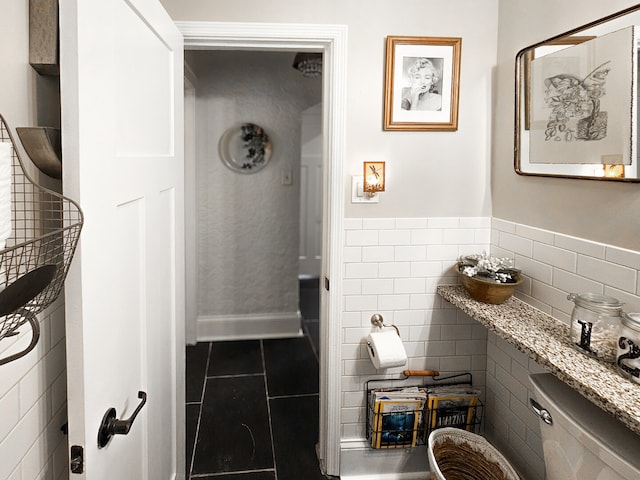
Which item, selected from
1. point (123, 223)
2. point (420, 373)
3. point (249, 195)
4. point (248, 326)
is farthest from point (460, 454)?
point (249, 195)

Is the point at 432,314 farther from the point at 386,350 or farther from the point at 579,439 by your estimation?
the point at 579,439

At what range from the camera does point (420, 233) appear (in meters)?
2.32

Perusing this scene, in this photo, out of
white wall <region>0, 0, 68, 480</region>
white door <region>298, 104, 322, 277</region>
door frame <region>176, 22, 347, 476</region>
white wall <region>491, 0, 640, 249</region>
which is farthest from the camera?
white door <region>298, 104, 322, 277</region>

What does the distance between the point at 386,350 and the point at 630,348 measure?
998 millimetres

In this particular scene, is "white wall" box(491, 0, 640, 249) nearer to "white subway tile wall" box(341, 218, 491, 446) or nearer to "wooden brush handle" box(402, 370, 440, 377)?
"white subway tile wall" box(341, 218, 491, 446)

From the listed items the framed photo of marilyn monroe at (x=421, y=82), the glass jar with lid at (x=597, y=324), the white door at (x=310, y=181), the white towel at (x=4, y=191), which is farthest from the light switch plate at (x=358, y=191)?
the white door at (x=310, y=181)

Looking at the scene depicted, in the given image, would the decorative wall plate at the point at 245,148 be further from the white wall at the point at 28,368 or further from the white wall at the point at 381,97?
the white wall at the point at 28,368

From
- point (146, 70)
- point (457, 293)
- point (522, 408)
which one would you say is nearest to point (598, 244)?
point (457, 293)

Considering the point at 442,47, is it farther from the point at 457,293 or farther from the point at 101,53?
the point at 101,53

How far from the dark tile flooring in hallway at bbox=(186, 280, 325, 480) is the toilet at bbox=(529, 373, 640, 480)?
1.24m

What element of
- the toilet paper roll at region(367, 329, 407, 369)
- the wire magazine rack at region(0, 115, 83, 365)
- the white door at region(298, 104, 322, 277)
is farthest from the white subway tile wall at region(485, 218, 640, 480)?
the white door at region(298, 104, 322, 277)

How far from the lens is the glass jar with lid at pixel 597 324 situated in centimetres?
146

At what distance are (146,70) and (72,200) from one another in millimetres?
675

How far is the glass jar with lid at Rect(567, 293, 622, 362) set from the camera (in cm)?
146
